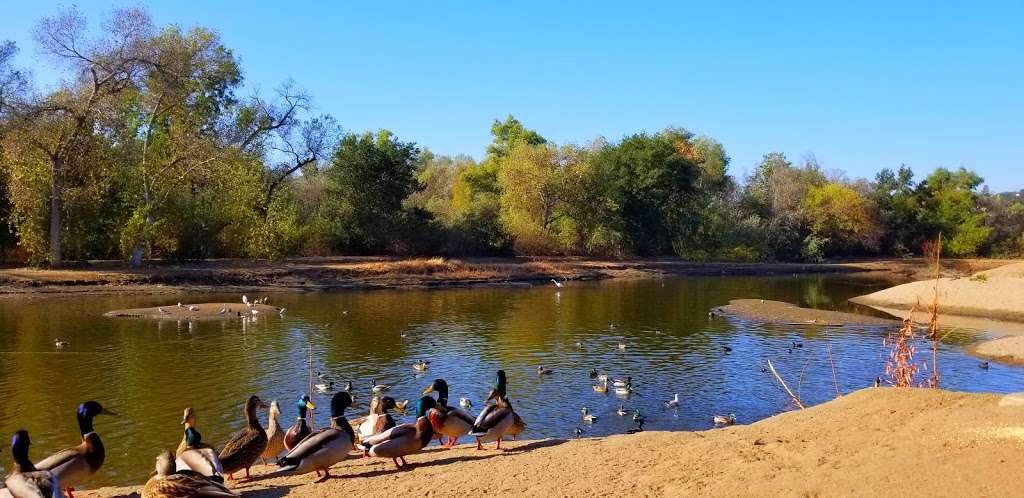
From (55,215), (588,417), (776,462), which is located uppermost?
(55,215)

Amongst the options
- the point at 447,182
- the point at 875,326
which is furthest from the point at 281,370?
the point at 447,182

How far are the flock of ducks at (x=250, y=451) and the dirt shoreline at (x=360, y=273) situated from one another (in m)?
32.9

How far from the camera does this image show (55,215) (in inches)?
1626

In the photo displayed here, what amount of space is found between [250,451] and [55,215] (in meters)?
38.3

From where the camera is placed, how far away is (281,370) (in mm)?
20875

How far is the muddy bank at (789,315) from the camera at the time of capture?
1288 inches

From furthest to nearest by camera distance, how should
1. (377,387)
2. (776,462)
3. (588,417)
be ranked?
(377,387) → (588,417) → (776,462)

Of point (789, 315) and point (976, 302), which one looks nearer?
point (789, 315)

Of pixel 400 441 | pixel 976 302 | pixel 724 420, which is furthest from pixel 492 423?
pixel 976 302

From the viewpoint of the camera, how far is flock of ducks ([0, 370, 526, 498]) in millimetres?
8078

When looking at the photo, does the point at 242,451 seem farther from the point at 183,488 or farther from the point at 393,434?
the point at 183,488

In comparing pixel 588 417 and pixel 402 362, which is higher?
pixel 402 362

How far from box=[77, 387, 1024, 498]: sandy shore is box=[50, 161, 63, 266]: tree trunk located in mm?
37290

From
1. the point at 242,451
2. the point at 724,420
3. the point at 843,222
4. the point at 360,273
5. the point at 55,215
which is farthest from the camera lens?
the point at 843,222
